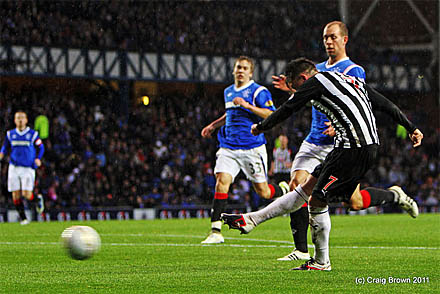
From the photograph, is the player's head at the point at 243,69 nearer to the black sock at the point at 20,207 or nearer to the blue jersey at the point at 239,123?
the blue jersey at the point at 239,123

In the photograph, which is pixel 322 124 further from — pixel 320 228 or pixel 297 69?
pixel 320 228

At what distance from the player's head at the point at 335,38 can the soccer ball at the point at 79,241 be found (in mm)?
2994

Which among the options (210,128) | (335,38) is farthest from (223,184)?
(335,38)

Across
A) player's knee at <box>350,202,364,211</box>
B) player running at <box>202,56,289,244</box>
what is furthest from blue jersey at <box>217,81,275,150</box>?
player's knee at <box>350,202,364,211</box>

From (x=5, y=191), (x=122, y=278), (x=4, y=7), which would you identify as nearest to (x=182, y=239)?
(x=122, y=278)

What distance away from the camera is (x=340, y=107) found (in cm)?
684

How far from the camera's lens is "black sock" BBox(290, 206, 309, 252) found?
8477 millimetres

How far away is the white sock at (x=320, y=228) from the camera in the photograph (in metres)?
7.02

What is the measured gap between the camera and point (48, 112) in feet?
91.4

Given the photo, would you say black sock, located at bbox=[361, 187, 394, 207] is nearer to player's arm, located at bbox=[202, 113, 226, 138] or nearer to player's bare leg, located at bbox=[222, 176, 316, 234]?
player's bare leg, located at bbox=[222, 176, 316, 234]

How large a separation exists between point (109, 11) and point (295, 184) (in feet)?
76.6

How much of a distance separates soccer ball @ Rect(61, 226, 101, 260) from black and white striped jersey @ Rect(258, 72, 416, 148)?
66.4 inches

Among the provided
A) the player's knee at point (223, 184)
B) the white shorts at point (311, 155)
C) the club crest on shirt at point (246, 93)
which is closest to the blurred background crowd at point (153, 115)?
the player's knee at point (223, 184)

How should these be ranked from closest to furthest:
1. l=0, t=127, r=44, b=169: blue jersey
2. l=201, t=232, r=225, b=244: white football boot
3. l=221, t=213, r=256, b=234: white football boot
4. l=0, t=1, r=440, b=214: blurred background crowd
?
1. l=221, t=213, r=256, b=234: white football boot
2. l=201, t=232, r=225, b=244: white football boot
3. l=0, t=127, r=44, b=169: blue jersey
4. l=0, t=1, r=440, b=214: blurred background crowd
